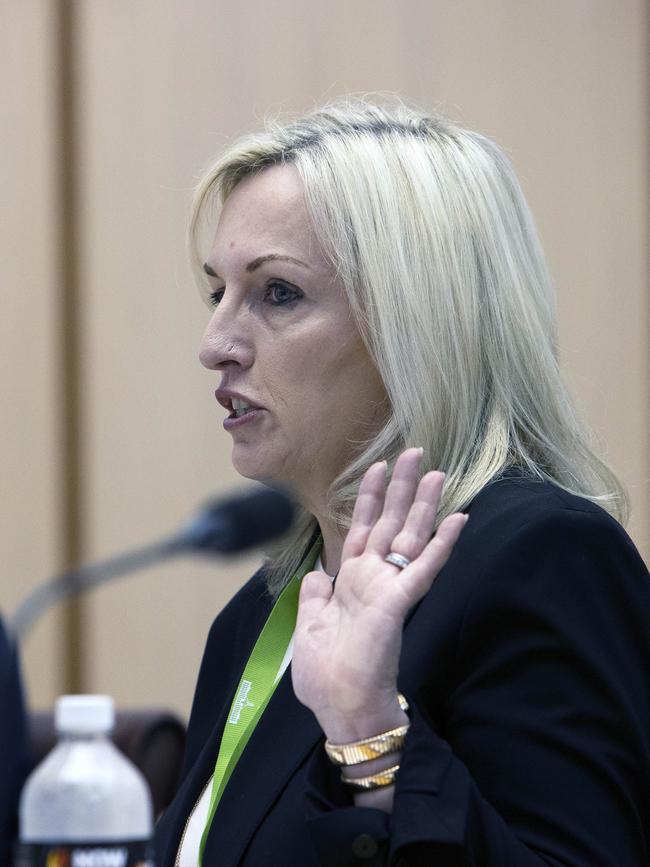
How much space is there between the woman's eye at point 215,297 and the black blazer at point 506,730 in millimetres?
599

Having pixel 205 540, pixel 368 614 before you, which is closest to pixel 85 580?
pixel 205 540

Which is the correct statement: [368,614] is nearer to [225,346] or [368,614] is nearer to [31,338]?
[225,346]

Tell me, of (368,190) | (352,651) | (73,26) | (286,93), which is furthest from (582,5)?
(352,651)

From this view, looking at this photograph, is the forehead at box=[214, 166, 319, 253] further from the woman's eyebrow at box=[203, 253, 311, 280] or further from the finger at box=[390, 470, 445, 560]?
the finger at box=[390, 470, 445, 560]


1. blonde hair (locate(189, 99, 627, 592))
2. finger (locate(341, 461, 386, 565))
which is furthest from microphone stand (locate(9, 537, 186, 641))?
blonde hair (locate(189, 99, 627, 592))

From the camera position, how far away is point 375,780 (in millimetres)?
1296

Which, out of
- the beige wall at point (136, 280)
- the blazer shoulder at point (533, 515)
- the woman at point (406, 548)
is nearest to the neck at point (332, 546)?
the woman at point (406, 548)

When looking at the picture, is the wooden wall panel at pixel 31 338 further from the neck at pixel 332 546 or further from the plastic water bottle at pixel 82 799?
the plastic water bottle at pixel 82 799

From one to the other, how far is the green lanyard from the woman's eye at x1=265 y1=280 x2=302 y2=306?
1.33 ft

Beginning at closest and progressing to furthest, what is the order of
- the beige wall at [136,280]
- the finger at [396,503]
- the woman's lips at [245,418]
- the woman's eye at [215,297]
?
the finger at [396,503], the woman's lips at [245,418], the woman's eye at [215,297], the beige wall at [136,280]

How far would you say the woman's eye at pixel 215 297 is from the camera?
80.1 inches

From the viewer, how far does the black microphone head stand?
3.23ft

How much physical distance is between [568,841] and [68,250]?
2.90m

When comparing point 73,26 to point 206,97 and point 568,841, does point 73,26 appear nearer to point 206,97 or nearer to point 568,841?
point 206,97
